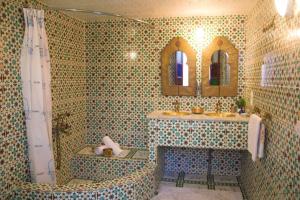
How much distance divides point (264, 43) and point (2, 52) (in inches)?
101

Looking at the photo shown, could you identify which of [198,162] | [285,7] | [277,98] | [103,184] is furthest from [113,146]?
[285,7]

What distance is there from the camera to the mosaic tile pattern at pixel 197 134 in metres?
3.11

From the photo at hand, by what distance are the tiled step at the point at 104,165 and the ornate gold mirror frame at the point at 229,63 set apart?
137 cm

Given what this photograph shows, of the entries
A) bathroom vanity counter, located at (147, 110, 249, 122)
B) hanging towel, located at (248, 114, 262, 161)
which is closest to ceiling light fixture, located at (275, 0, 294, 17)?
hanging towel, located at (248, 114, 262, 161)

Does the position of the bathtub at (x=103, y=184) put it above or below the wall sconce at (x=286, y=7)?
below

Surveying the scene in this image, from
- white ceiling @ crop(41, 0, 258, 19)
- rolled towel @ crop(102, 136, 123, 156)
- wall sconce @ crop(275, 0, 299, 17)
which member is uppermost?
white ceiling @ crop(41, 0, 258, 19)

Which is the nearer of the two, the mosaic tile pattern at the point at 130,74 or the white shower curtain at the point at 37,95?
the white shower curtain at the point at 37,95

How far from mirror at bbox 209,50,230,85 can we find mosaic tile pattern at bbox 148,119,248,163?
84 centimetres

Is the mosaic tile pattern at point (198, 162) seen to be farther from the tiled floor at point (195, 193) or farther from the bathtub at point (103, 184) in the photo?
the bathtub at point (103, 184)

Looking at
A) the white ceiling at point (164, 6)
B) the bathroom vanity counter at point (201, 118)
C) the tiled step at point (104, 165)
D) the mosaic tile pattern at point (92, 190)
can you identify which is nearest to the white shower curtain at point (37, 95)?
the mosaic tile pattern at point (92, 190)

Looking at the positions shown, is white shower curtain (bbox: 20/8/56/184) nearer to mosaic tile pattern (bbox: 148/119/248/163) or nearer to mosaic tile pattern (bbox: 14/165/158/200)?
mosaic tile pattern (bbox: 14/165/158/200)

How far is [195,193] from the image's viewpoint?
3328 mm

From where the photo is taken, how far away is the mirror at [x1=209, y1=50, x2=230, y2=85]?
372cm

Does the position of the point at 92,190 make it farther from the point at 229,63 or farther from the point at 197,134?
the point at 229,63
